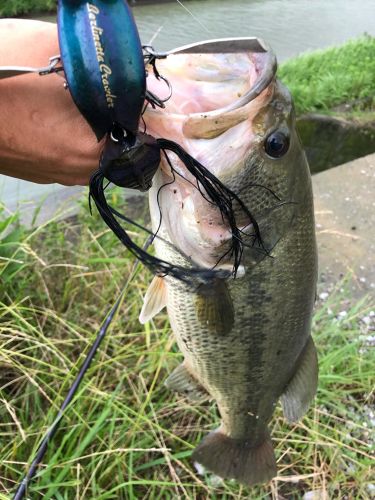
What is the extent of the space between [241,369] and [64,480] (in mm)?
849

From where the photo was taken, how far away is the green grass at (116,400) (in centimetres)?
191

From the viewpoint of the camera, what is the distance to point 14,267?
2340 millimetres

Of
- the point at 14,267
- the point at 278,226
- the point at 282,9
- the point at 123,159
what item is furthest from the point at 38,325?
the point at 282,9

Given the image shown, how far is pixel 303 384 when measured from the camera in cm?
168

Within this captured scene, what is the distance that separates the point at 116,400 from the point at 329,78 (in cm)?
512

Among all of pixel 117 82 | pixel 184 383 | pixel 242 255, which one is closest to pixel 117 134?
pixel 117 82

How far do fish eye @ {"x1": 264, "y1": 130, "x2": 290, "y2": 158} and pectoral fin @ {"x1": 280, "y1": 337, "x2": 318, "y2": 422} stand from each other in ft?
2.53

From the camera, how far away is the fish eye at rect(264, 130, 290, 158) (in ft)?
3.73

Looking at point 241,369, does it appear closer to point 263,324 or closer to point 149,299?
point 263,324

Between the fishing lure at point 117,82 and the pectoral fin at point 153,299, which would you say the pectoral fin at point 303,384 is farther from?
the fishing lure at point 117,82

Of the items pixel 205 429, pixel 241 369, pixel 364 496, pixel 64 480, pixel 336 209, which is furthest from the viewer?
pixel 336 209

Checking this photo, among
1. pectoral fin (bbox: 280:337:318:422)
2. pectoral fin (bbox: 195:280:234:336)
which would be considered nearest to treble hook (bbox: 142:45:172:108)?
pectoral fin (bbox: 195:280:234:336)

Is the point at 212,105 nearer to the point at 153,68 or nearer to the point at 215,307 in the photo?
the point at 153,68

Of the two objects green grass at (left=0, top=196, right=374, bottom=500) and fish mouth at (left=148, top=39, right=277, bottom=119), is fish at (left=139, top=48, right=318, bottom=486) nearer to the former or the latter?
fish mouth at (left=148, top=39, right=277, bottom=119)
